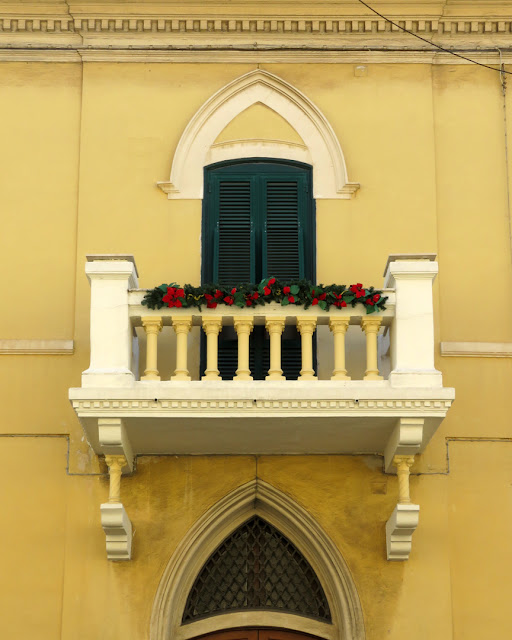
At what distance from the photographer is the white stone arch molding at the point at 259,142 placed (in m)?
14.1

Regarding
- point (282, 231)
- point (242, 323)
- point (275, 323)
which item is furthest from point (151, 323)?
point (282, 231)

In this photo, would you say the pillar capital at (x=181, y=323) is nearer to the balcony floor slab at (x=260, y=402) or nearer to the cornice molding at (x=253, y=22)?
the balcony floor slab at (x=260, y=402)

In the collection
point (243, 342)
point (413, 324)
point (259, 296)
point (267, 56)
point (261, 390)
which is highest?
point (267, 56)

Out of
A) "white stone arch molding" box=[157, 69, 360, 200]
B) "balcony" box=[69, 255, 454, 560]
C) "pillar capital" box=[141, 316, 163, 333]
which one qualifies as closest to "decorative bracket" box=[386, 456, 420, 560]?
"balcony" box=[69, 255, 454, 560]

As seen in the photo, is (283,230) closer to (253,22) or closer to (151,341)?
(151,341)

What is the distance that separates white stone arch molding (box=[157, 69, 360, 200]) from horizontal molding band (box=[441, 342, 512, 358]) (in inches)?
76.6

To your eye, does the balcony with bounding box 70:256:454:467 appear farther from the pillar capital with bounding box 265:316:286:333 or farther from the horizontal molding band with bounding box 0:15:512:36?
the horizontal molding band with bounding box 0:15:512:36

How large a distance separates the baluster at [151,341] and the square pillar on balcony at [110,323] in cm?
16

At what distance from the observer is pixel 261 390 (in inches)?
475

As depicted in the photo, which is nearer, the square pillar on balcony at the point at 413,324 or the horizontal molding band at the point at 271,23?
the square pillar on balcony at the point at 413,324

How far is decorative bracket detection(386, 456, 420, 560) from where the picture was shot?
1227cm

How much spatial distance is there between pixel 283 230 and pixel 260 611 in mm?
3916

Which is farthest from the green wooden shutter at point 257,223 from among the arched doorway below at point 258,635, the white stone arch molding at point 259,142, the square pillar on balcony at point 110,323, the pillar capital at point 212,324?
the arched doorway below at point 258,635

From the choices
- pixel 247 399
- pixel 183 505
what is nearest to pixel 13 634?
pixel 183 505
